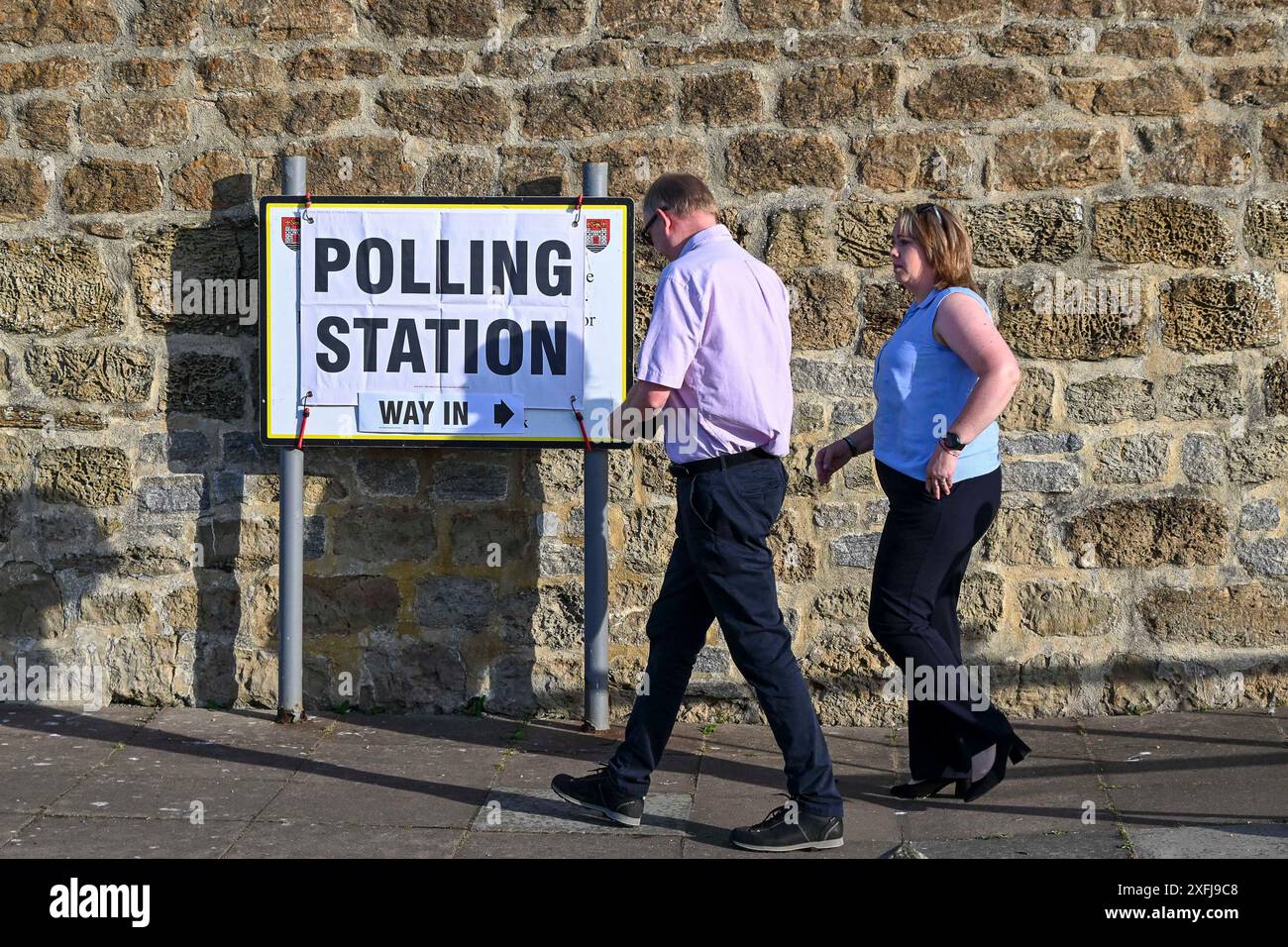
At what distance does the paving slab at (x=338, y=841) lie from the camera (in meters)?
4.07

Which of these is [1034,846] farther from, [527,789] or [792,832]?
[527,789]

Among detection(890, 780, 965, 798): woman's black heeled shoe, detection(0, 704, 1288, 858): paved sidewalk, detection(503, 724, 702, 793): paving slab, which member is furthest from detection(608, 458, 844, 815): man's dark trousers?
detection(503, 724, 702, 793): paving slab

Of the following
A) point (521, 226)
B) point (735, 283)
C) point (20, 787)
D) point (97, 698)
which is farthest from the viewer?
point (97, 698)

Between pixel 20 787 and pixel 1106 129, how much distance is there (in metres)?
4.03

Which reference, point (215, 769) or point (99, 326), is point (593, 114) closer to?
point (99, 326)

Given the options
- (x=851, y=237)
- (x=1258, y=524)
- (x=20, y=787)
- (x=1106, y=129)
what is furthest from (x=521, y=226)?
(x=1258, y=524)

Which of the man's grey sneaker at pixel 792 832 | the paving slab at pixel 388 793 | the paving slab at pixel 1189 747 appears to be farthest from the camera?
the paving slab at pixel 1189 747

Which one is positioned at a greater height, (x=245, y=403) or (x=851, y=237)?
(x=851, y=237)

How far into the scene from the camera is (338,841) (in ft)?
13.7

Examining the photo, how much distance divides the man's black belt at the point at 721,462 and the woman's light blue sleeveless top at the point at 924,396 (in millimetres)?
428

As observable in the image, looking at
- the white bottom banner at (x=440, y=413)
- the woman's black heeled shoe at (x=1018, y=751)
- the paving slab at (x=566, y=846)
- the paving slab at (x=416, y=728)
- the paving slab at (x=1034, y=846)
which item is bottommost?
the paving slab at (x=566, y=846)

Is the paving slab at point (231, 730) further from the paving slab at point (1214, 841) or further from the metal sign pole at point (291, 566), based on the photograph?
the paving slab at point (1214, 841)

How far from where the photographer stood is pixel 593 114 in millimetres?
5219

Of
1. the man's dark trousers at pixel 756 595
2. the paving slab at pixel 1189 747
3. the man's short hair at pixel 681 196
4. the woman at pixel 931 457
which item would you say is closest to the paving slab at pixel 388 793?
the man's dark trousers at pixel 756 595
